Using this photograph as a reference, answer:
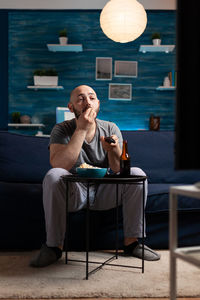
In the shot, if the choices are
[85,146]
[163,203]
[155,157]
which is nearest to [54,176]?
[85,146]

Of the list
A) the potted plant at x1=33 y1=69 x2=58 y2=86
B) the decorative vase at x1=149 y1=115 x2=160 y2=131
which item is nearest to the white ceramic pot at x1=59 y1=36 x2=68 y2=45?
the potted plant at x1=33 y1=69 x2=58 y2=86

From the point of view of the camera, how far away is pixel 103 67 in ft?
18.9

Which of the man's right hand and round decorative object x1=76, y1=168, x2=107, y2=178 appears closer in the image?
round decorative object x1=76, y1=168, x2=107, y2=178

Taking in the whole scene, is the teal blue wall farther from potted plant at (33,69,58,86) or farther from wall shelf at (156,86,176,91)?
potted plant at (33,69,58,86)

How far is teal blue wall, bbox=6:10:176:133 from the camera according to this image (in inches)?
225

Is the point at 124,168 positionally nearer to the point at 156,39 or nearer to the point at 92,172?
the point at 92,172

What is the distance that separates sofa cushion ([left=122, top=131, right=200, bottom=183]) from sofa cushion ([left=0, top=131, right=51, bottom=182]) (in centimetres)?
63

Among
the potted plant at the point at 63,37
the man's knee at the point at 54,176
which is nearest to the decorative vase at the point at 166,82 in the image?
the potted plant at the point at 63,37

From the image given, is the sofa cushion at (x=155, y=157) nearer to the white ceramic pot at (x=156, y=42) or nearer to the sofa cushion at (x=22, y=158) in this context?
the sofa cushion at (x=22, y=158)

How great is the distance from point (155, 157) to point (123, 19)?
185 cm

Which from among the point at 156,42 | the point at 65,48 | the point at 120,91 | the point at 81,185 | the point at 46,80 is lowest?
the point at 81,185

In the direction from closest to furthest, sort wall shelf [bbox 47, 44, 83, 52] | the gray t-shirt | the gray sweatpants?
the gray sweatpants → the gray t-shirt → wall shelf [bbox 47, 44, 83, 52]

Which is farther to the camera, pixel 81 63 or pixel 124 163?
pixel 81 63

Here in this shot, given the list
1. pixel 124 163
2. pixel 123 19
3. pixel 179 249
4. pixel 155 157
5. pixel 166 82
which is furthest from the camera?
pixel 166 82
